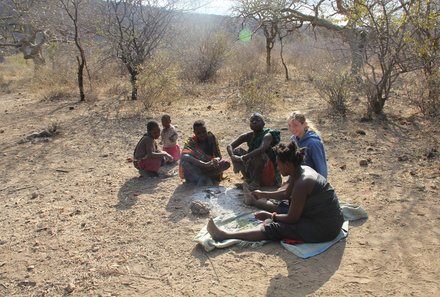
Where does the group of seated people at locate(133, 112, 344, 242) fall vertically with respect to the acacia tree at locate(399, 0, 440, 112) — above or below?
below

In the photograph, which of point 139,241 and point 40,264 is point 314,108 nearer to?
point 139,241

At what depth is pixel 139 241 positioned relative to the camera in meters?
3.38

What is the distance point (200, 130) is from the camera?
4457 millimetres

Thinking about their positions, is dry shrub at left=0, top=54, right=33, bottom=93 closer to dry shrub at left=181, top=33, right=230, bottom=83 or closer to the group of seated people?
dry shrub at left=181, top=33, right=230, bottom=83

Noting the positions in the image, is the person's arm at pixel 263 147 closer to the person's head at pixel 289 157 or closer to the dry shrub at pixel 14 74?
the person's head at pixel 289 157

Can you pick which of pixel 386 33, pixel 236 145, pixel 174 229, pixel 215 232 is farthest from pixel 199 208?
pixel 386 33

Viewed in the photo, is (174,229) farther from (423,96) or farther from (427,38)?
(423,96)

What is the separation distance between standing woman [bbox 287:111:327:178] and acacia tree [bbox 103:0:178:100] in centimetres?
571

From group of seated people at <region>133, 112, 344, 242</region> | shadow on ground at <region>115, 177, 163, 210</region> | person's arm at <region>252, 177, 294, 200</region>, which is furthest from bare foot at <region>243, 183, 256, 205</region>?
shadow on ground at <region>115, 177, 163, 210</region>

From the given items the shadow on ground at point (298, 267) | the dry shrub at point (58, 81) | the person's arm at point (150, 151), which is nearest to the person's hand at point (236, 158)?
the person's arm at point (150, 151)

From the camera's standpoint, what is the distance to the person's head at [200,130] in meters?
4.44

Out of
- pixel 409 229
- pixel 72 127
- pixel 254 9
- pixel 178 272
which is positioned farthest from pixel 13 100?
pixel 409 229

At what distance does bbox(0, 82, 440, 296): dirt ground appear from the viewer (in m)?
2.76

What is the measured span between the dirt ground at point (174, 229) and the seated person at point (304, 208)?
5.9 inches
